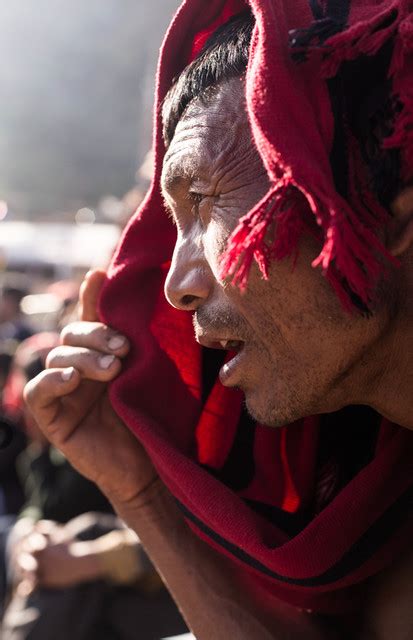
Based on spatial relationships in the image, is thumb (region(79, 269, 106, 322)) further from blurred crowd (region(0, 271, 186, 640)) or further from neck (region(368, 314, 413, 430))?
neck (region(368, 314, 413, 430))

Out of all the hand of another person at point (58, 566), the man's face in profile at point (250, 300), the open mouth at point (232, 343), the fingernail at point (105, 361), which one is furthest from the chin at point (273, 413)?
the hand of another person at point (58, 566)

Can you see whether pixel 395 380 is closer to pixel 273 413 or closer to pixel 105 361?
pixel 273 413

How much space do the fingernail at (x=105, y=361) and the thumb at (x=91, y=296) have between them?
16cm

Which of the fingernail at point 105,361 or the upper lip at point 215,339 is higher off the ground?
the upper lip at point 215,339

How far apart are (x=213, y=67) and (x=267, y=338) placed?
0.53 metres

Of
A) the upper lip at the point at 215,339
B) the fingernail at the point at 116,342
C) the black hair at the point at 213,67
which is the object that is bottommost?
the fingernail at the point at 116,342

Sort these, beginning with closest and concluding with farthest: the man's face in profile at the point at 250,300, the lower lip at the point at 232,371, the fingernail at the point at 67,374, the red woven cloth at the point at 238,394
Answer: the red woven cloth at the point at 238,394 < the man's face in profile at the point at 250,300 < the lower lip at the point at 232,371 < the fingernail at the point at 67,374

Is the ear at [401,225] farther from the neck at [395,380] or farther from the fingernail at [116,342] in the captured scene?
the fingernail at [116,342]

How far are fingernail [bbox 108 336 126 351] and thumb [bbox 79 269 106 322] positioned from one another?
12 centimetres

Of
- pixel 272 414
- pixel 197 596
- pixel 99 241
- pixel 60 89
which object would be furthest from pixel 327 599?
pixel 60 89

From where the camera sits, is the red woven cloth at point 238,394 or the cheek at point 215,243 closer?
the red woven cloth at point 238,394

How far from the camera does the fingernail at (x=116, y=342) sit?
1754 millimetres

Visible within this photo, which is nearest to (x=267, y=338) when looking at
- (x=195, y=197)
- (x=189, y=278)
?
(x=189, y=278)

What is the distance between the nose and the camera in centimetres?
135
